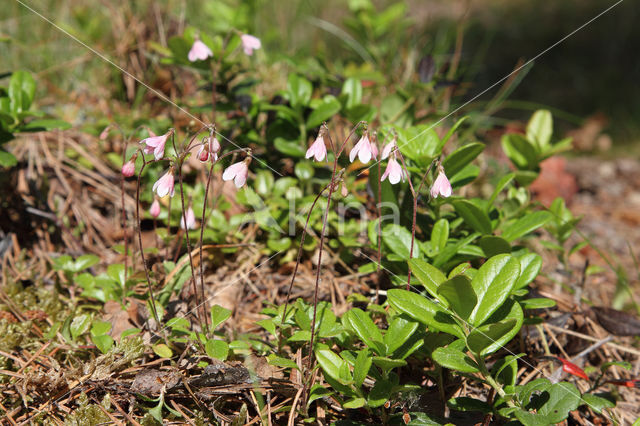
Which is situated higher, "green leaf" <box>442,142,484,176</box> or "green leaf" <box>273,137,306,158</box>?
"green leaf" <box>442,142,484,176</box>

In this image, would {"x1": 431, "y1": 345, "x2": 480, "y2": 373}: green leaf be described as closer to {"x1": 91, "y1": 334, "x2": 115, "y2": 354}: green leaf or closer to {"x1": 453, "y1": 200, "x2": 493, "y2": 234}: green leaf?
{"x1": 453, "y1": 200, "x2": 493, "y2": 234}: green leaf

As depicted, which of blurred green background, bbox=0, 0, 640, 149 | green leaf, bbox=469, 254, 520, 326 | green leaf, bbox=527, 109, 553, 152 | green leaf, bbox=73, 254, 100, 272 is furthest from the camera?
blurred green background, bbox=0, 0, 640, 149

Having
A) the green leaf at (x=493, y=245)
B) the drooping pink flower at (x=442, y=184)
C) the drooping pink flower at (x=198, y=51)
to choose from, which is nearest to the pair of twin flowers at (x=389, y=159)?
the drooping pink flower at (x=442, y=184)

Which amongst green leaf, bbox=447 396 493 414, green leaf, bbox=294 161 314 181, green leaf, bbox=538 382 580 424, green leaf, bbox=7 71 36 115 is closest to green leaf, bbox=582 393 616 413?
green leaf, bbox=538 382 580 424

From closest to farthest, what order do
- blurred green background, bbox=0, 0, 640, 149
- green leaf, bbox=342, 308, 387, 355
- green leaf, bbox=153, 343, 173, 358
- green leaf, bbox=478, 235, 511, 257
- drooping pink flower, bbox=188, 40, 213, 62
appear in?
1. green leaf, bbox=342, 308, 387, 355
2. green leaf, bbox=153, 343, 173, 358
3. green leaf, bbox=478, 235, 511, 257
4. drooping pink flower, bbox=188, 40, 213, 62
5. blurred green background, bbox=0, 0, 640, 149

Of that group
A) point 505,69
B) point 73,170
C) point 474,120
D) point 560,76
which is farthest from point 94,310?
point 560,76

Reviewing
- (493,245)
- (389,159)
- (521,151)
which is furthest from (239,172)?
(521,151)

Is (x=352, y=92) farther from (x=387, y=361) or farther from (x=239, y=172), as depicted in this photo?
(x=387, y=361)

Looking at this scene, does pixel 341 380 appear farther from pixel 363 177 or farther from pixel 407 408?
pixel 363 177
